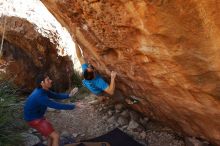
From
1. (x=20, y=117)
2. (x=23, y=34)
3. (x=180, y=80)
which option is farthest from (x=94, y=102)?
(x=180, y=80)

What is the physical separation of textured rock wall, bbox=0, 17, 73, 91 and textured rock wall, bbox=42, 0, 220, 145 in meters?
2.65

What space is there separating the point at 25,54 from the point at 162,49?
5.23 metres

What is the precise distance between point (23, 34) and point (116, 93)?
299cm

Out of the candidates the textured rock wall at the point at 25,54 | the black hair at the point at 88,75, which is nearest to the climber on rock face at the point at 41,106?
the black hair at the point at 88,75

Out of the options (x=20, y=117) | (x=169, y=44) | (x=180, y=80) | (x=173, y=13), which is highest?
(x=173, y=13)

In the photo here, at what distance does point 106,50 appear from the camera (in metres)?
5.50

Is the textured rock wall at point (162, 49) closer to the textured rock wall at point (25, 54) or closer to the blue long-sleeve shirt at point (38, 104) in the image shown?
the blue long-sleeve shirt at point (38, 104)

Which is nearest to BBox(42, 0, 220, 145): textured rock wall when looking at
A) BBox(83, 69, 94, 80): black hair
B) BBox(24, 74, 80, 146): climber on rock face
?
BBox(83, 69, 94, 80): black hair

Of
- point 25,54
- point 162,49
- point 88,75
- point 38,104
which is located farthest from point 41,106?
point 25,54

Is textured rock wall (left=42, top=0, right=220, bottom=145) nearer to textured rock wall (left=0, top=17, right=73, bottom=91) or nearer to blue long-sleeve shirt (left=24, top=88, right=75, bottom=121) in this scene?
blue long-sleeve shirt (left=24, top=88, right=75, bottom=121)

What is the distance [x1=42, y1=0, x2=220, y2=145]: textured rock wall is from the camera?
3.88 meters

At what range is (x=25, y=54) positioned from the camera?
8.83m

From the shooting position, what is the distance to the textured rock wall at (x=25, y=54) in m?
8.52

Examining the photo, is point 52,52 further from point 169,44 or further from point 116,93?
point 169,44
